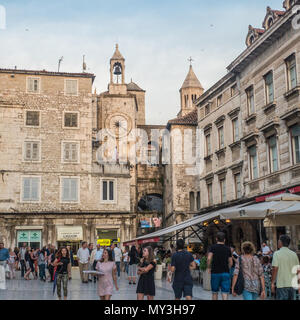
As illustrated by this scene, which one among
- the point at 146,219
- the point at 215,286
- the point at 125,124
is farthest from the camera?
the point at 125,124

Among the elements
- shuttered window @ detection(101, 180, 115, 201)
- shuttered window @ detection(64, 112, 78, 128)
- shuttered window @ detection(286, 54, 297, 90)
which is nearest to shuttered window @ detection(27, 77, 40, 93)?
shuttered window @ detection(64, 112, 78, 128)

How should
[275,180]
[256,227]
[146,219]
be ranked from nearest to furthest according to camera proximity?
[275,180], [256,227], [146,219]

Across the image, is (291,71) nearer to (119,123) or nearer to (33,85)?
(33,85)

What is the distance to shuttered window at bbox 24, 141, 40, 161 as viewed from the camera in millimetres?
37000

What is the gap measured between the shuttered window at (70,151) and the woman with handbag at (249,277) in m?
29.2

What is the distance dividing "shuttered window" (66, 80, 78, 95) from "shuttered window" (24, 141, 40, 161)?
190 inches

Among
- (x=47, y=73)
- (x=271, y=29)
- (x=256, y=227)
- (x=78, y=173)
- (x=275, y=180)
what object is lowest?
(x=256, y=227)

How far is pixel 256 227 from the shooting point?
24.8 m

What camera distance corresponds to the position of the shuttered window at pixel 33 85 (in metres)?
38.4

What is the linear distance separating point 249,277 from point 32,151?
29967 mm

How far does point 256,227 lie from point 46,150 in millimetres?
18630

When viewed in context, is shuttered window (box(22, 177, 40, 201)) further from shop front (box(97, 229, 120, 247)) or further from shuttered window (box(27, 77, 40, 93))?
shuttered window (box(27, 77, 40, 93))

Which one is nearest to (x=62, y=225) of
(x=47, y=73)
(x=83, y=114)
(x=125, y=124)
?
(x=83, y=114)

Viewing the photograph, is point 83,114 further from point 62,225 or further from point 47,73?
point 62,225
